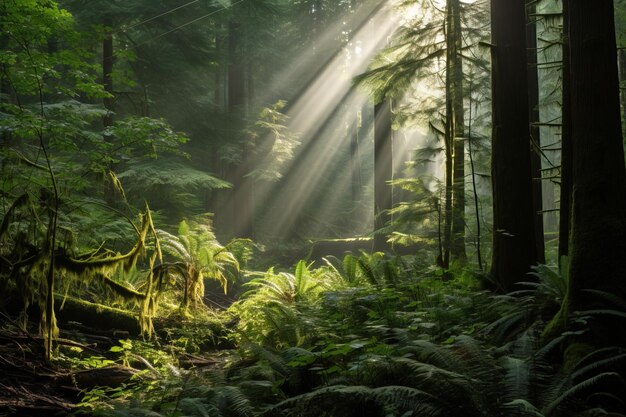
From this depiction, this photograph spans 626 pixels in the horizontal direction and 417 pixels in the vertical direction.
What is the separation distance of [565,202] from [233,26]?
59.8 feet

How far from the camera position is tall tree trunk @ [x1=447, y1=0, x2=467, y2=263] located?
31.7ft

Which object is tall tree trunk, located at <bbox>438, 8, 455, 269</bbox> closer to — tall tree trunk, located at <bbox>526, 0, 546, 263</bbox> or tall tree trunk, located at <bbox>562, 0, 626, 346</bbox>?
tall tree trunk, located at <bbox>526, 0, 546, 263</bbox>

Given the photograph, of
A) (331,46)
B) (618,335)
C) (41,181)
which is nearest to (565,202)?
(618,335)

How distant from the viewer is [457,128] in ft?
34.4

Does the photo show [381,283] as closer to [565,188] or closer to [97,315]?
[565,188]

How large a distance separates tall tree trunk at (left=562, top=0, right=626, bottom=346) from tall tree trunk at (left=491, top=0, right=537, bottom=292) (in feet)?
6.93

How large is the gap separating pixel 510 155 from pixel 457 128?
3.56 m

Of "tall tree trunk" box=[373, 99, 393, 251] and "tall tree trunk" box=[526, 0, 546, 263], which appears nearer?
"tall tree trunk" box=[526, 0, 546, 263]

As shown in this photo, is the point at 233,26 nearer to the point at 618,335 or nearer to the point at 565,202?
the point at 565,202

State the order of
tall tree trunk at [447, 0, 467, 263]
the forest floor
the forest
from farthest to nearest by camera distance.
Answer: tall tree trunk at [447, 0, 467, 263]
the forest floor
the forest

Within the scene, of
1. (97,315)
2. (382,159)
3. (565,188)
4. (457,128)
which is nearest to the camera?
(565,188)

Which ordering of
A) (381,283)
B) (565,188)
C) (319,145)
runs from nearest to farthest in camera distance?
(565,188) < (381,283) < (319,145)

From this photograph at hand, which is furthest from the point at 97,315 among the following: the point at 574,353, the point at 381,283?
the point at 574,353

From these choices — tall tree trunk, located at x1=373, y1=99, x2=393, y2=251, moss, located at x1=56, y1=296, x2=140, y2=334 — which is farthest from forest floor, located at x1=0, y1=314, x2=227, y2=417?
tall tree trunk, located at x1=373, y1=99, x2=393, y2=251
